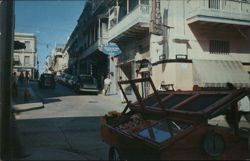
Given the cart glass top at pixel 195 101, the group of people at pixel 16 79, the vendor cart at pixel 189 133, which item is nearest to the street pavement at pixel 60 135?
the group of people at pixel 16 79

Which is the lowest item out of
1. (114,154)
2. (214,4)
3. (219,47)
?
(114,154)

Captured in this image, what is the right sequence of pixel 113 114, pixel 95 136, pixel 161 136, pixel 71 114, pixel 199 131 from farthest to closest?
pixel 71 114
pixel 95 136
pixel 113 114
pixel 161 136
pixel 199 131

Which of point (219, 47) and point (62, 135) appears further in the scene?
point (219, 47)

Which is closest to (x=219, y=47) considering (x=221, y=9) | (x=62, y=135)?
(x=221, y=9)

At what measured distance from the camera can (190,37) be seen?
19.4m

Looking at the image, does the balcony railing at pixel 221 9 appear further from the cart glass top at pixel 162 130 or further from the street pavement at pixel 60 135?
the cart glass top at pixel 162 130

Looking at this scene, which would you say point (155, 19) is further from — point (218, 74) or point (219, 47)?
point (218, 74)

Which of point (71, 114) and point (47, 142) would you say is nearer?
point (47, 142)

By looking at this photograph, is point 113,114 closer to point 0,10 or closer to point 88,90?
point 0,10

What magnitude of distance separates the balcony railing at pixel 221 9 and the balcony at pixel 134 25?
2.66m

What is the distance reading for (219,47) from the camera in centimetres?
2031

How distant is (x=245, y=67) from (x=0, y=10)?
17.4 m

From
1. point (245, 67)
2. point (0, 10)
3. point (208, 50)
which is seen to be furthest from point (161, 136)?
point (245, 67)

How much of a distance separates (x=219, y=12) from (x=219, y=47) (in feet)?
7.51
